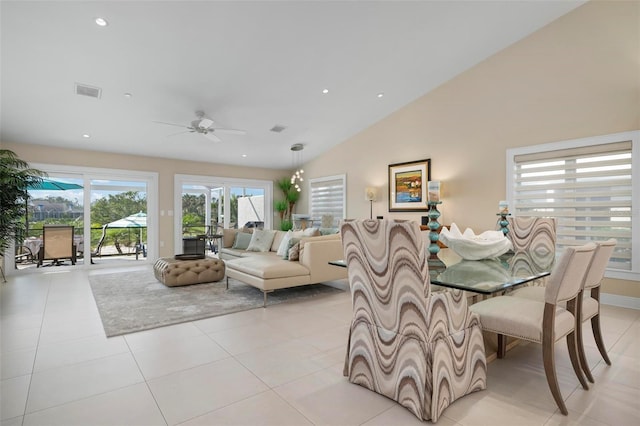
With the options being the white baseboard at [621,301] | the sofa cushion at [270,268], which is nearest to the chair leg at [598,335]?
the white baseboard at [621,301]

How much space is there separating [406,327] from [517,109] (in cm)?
433

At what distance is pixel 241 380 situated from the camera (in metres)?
2.15

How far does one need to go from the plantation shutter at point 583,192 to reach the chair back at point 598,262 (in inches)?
93.2

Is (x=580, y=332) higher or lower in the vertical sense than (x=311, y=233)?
lower

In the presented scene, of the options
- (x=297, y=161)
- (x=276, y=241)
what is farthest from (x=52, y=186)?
(x=297, y=161)

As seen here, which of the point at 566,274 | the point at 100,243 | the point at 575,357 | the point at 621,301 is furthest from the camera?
the point at 100,243

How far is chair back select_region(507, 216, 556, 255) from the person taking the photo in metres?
3.21

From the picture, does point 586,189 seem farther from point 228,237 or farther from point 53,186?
point 53,186

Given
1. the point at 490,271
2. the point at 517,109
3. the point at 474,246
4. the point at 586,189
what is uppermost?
the point at 517,109

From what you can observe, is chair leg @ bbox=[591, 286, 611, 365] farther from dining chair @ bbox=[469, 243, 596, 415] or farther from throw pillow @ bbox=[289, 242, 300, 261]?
throw pillow @ bbox=[289, 242, 300, 261]

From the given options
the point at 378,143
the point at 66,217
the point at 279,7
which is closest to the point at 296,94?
the point at 279,7

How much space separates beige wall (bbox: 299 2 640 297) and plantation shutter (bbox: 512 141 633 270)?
0.24 meters

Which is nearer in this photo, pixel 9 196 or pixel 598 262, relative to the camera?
pixel 598 262

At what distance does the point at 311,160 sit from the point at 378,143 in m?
2.31
